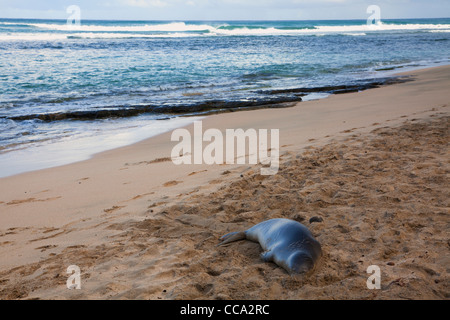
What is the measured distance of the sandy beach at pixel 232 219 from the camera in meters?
2.94

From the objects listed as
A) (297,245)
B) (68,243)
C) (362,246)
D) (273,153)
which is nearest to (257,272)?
(297,245)

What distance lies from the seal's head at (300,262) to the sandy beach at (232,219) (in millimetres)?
62

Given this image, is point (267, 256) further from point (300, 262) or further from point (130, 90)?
point (130, 90)

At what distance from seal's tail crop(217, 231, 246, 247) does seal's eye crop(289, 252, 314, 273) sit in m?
0.69

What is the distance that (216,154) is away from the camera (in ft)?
21.9

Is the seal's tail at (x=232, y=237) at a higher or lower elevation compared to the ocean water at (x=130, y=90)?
lower

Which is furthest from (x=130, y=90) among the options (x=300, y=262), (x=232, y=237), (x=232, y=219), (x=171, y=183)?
(x=300, y=262)

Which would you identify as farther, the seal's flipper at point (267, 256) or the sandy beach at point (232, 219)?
the seal's flipper at point (267, 256)

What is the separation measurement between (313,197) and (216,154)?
Answer: 2.57m

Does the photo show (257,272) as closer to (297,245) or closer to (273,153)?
(297,245)

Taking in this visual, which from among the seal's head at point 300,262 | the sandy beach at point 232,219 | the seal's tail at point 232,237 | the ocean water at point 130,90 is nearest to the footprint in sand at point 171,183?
the sandy beach at point 232,219

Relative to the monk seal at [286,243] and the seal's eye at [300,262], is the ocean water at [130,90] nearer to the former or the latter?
the monk seal at [286,243]

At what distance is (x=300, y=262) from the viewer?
3.01m

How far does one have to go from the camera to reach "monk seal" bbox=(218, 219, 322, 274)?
9.94ft
